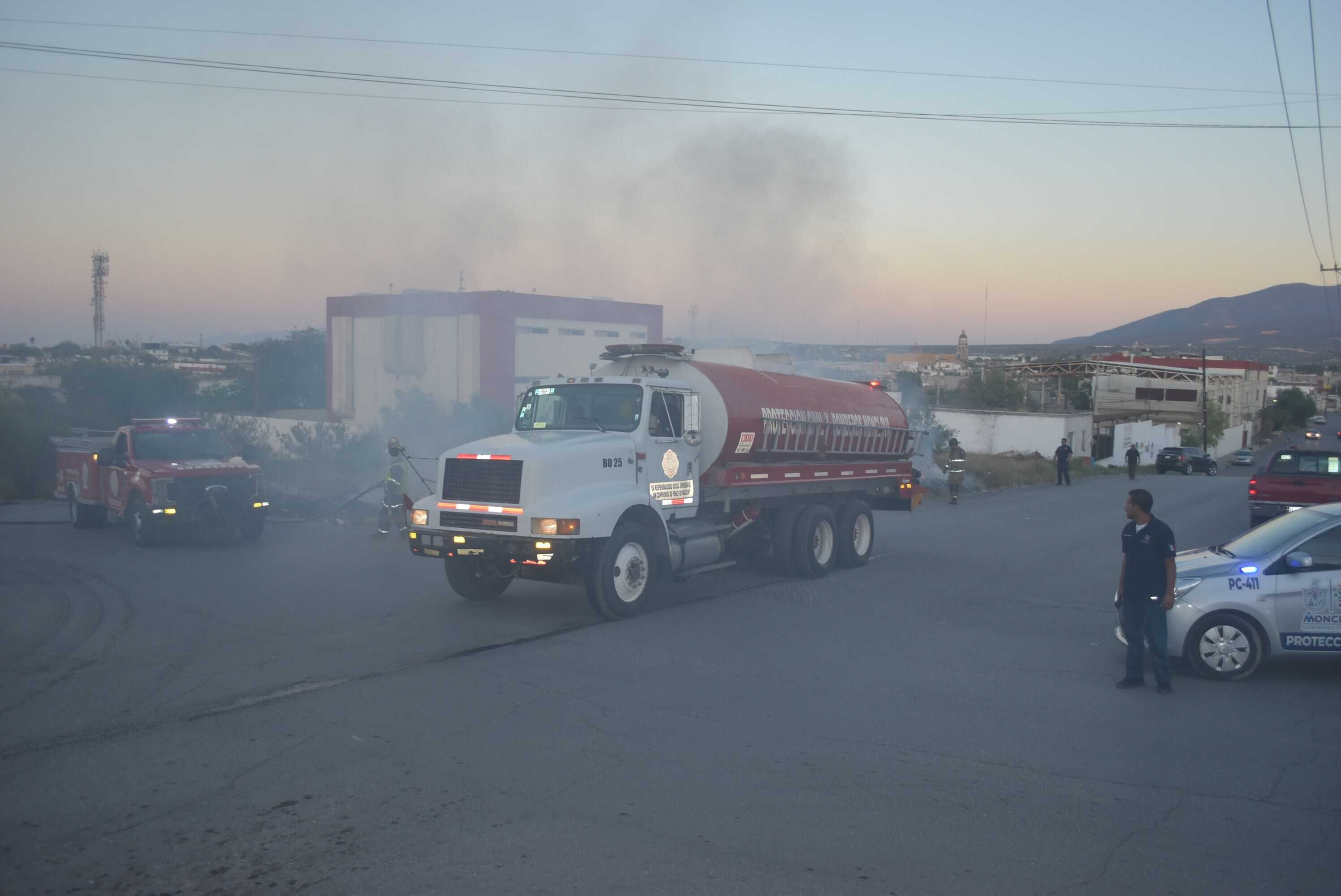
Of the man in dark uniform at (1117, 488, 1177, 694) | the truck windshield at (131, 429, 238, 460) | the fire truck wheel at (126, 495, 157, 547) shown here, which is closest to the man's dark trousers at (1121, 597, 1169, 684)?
the man in dark uniform at (1117, 488, 1177, 694)

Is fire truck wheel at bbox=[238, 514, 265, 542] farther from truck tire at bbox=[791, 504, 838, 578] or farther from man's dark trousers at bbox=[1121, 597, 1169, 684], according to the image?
man's dark trousers at bbox=[1121, 597, 1169, 684]

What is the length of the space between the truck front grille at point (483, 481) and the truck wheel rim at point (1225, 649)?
20.8 feet

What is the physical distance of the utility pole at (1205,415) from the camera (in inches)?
2490

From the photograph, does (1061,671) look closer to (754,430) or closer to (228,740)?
(754,430)

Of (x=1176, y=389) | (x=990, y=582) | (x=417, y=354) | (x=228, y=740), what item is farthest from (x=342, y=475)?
(x=1176, y=389)

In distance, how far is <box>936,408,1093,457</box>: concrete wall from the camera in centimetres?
5212

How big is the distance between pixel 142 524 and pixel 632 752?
12.1 meters

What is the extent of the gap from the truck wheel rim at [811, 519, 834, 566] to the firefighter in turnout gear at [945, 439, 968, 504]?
40.7 feet

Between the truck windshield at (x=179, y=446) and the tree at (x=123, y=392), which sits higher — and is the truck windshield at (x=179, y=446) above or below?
below

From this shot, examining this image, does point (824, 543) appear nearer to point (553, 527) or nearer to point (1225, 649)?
point (553, 527)

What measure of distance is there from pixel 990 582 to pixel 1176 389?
88.9 m

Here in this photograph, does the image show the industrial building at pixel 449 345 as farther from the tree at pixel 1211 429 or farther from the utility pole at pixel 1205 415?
the tree at pixel 1211 429

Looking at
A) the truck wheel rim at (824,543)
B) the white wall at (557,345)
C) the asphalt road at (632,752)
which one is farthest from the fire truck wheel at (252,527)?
the white wall at (557,345)

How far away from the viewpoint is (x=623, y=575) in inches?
423
